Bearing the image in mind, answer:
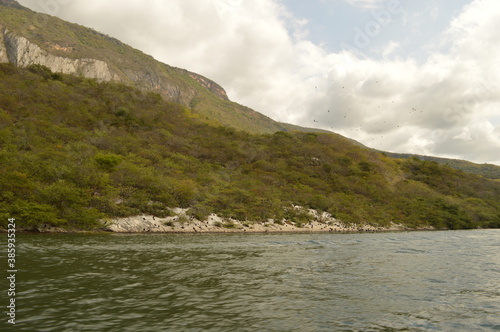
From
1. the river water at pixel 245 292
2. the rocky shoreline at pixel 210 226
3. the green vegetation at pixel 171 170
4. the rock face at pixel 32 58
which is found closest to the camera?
the river water at pixel 245 292

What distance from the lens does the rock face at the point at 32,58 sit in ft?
500

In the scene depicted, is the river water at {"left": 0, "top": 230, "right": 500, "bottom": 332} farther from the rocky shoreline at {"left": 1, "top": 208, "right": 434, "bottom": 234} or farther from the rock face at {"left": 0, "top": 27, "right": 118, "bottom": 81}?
the rock face at {"left": 0, "top": 27, "right": 118, "bottom": 81}

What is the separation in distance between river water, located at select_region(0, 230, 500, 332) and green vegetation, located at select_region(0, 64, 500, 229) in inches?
761

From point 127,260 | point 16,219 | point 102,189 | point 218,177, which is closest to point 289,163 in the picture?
point 218,177

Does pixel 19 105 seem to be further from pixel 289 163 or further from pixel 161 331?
pixel 161 331

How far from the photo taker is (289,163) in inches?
3654

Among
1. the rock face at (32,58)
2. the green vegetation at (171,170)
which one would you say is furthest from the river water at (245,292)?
the rock face at (32,58)

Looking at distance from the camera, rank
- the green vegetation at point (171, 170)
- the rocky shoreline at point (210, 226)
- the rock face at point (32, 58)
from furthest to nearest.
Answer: the rock face at point (32, 58) → the green vegetation at point (171, 170) → the rocky shoreline at point (210, 226)

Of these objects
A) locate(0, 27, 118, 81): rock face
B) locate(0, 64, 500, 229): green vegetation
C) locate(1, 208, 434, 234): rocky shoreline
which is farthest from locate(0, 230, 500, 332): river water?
locate(0, 27, 118, 81): rock face

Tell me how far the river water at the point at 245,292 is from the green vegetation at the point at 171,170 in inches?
761

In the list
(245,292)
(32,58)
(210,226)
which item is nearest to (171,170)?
(210,226)

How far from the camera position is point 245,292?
15.1m

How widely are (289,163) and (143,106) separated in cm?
4563

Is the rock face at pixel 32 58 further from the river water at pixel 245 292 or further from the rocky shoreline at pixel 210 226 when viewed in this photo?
the river water at pixel 245 292
